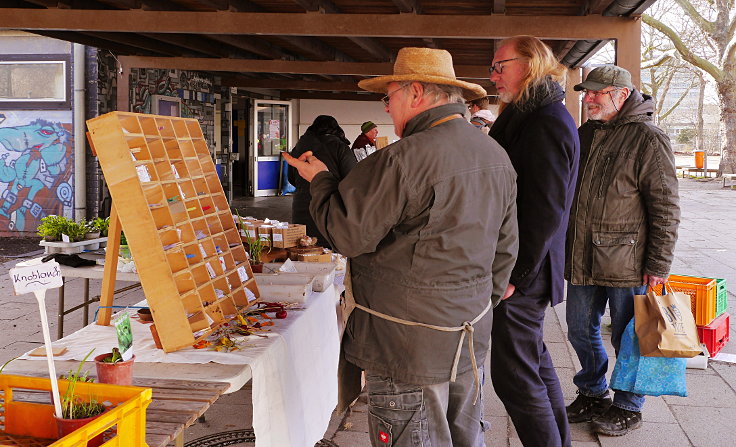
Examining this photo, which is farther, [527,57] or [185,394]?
[527,57]

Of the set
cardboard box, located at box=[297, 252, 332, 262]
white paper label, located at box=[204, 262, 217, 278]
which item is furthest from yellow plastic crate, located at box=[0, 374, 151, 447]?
cardboard box, located at box=[297, 252, 332, 262]

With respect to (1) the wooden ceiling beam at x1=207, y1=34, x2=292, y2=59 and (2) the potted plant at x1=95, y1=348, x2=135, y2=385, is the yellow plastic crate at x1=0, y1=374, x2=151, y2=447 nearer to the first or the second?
(2) the potted plant at x1=95, y1=348, x2=135, y2=385

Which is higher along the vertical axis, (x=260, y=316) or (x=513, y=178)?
(x=513, y=178)

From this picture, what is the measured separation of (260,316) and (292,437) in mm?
509

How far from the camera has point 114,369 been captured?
213cm

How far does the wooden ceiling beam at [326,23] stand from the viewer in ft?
24.0

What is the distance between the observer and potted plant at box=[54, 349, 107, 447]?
171cm

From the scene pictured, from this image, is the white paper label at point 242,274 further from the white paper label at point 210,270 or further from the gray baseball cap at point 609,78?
the gray baseball cap at point 609,78

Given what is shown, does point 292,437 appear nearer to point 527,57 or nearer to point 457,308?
point 457,308

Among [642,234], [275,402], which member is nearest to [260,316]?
[275,402]

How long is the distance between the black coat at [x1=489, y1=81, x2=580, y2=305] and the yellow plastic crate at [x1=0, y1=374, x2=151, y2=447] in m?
1.58

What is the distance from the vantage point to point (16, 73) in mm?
10719

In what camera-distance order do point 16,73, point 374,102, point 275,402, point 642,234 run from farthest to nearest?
point 374,102 < point 16,73 < point 642,234 < point 275,402

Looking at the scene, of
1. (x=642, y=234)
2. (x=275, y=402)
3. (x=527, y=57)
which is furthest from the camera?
(x=642, y=234)
